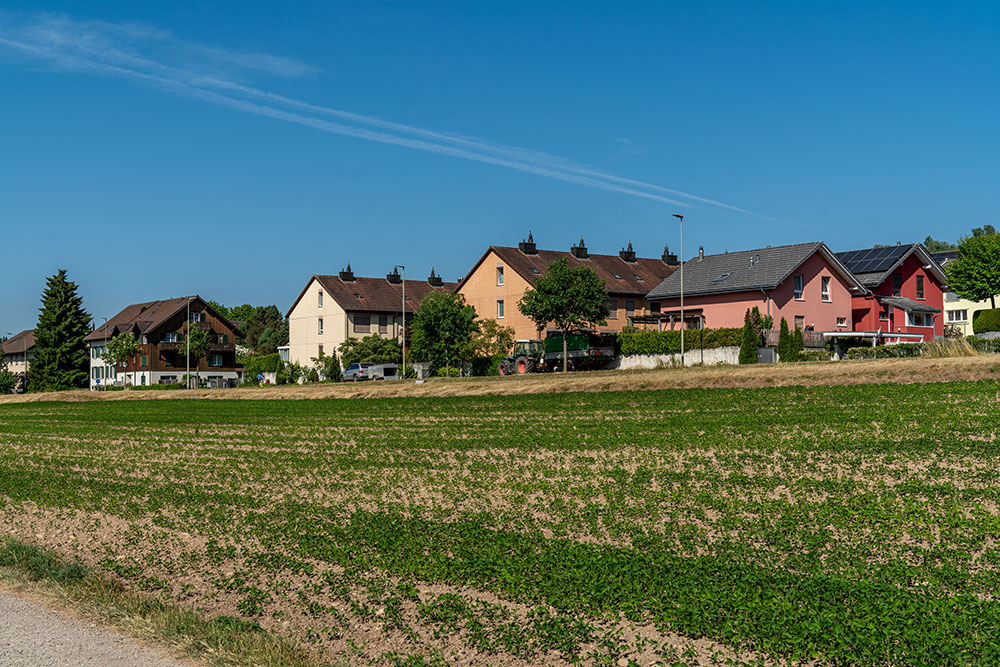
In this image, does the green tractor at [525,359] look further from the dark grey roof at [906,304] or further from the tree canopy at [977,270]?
the tree canopy at [977,270]

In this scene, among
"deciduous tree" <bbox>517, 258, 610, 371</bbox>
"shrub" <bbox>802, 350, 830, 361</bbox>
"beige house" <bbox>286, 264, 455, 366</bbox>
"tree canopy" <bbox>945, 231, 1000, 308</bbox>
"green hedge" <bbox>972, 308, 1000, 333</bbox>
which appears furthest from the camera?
"beige house" <bbox>286, 264, 455, 366</bbox>

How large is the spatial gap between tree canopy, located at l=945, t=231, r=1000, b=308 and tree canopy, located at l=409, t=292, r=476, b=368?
44.0 metres

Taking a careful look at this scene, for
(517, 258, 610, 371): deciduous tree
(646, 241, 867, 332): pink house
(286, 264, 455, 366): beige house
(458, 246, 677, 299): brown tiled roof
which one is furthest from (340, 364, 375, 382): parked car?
(646, 241, 867, 332): pink house

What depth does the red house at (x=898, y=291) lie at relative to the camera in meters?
66.4

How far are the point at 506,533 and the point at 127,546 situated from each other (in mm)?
5984

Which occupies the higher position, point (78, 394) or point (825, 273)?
point (825, 273)

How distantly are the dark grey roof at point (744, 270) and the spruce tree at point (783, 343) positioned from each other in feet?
16.5

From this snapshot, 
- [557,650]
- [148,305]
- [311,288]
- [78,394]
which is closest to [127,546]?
[557,650]

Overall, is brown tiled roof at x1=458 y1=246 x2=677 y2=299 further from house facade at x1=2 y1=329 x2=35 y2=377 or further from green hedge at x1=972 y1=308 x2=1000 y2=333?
house facade at x1=2 y1=329 x2=35 y2=377

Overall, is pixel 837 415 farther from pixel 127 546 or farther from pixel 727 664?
pixel 127 546

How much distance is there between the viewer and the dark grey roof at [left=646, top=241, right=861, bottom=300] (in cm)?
6062

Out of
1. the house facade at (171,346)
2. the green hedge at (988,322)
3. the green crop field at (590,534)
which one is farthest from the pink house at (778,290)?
the house facade at (171,346)

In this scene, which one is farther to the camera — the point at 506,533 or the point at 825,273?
the point at 825,273

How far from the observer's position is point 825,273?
63.0 m
